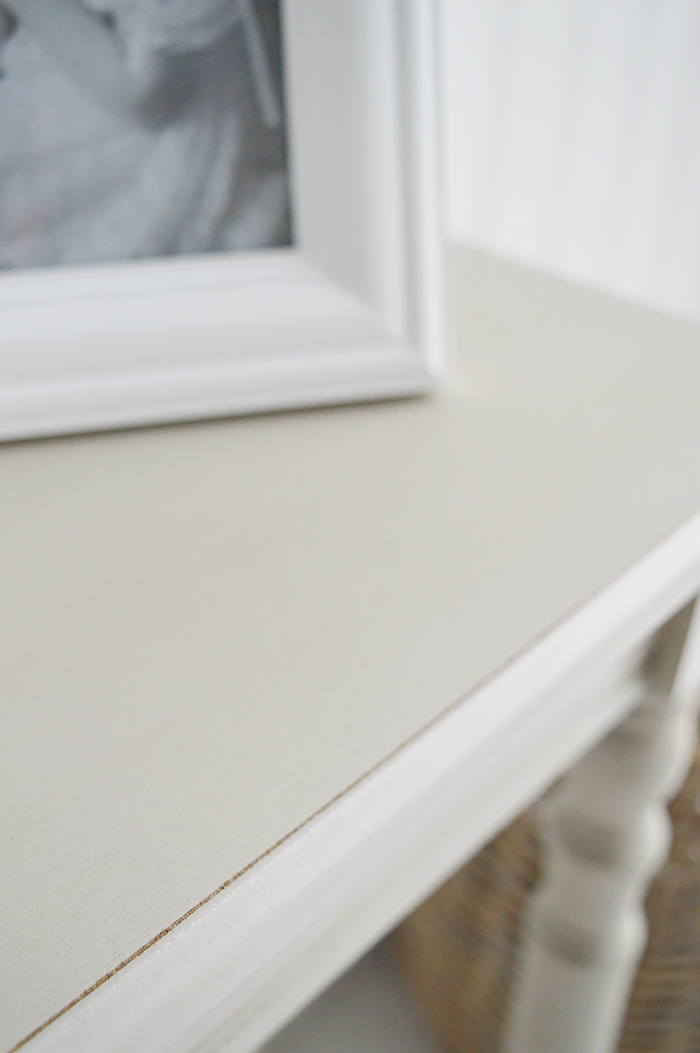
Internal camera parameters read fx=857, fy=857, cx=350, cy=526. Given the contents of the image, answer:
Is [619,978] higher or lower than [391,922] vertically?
lower

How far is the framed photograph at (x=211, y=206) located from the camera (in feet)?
0.94

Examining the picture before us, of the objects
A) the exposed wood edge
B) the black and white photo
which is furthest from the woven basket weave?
the black and white photo

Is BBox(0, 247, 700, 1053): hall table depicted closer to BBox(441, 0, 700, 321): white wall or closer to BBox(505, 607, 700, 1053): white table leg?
BBox(505, 607, 700, 1053): white table leg

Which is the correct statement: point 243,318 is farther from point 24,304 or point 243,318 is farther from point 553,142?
point 553,142

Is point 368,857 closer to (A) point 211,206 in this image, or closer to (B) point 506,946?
(A) point 211,206

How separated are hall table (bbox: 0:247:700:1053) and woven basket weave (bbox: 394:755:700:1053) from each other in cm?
19

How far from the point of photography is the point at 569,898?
16.3 inches

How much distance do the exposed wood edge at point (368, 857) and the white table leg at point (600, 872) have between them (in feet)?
0.32

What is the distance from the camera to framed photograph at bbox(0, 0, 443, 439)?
0.29 metres

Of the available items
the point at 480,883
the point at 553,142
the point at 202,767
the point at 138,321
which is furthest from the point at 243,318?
the point at 553,142

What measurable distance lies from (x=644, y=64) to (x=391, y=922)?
2.80ft

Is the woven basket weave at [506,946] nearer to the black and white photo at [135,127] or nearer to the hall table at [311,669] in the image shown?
the hall table at [311,669]

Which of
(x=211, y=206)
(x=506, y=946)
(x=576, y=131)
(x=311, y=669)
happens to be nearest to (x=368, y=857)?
(x=311, y=669)

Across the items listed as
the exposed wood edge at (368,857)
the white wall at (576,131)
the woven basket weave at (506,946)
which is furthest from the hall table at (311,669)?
the white wall at (576,131)
